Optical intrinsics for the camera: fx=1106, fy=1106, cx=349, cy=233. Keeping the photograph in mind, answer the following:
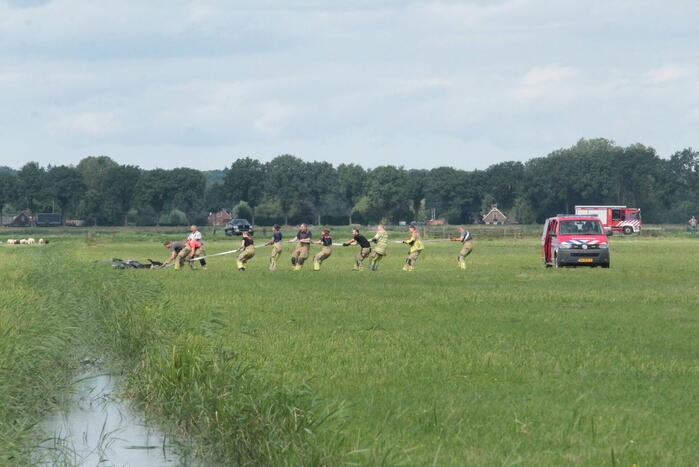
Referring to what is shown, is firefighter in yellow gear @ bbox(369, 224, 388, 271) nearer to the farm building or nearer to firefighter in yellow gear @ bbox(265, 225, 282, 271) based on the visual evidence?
firefighter in yellow gear @ bbox(265, 225, 282, 271)

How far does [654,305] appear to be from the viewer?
2144 centimetres

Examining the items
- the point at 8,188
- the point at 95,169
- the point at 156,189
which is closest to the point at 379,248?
the point at 156,189

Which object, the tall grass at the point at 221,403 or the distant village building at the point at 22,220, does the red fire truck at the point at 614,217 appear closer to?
the distant village building at the point at 22,220

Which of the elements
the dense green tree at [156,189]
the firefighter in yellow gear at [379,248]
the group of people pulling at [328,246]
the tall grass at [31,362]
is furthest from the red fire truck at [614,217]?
the tall grass at [31,362]

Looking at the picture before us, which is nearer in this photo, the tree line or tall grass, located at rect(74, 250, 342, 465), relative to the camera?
tall grass, located at rect(74, 250, 342, 465)

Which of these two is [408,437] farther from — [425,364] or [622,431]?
[425,364]

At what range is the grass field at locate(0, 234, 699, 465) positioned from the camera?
825 centimetres

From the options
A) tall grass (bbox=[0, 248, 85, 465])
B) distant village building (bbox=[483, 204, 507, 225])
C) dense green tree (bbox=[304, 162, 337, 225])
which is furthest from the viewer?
distant village building (bbox=[483, 204, 507, 225])

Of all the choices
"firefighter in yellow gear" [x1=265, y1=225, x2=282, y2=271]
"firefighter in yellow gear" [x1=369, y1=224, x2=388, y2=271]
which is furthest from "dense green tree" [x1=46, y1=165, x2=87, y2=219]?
"firefighter in yellow gear" [x1=369, y1=224, x2=388, y2=271]

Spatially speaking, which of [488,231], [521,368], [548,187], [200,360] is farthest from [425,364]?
[548,187]

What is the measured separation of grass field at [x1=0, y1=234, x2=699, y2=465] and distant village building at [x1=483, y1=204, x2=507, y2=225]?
146 meters

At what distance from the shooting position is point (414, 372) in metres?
12.1

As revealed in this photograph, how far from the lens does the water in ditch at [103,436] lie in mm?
9102

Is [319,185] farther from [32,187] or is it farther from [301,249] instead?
[301,249]
